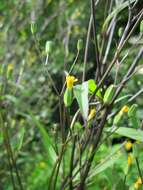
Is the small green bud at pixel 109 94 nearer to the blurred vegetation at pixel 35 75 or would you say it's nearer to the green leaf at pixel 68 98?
the green leaf at pixel 68 98

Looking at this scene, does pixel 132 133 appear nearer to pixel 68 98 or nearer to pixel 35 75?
pixel 68 98

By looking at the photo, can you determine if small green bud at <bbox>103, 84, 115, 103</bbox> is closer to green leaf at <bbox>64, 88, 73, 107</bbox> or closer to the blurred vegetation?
green leaf at <bbox>64, 88, 73, 107</bbox>

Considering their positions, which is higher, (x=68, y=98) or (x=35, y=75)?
(x=68, y=98)

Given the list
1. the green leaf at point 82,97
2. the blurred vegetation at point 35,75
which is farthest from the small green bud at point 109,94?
the blurred vegetation at point 35,75

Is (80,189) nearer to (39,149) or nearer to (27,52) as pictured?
(39,149)

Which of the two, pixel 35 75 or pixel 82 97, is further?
pixel 35 75

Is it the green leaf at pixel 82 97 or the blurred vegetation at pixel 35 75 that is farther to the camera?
the blurred vegetation at pixel 35 75

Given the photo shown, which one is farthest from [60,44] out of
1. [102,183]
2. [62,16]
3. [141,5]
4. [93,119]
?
[93,119]

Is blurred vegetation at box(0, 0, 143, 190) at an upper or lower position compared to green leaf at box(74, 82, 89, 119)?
lower

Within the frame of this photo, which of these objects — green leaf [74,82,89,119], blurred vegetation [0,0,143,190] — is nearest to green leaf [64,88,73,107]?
green leaf [74,82,89,119]

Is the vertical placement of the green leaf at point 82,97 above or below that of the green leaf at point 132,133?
above

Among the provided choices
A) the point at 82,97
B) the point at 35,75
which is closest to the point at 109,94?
the point at 82,97

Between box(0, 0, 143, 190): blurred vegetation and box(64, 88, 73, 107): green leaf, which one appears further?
box(0, 0, 143, 190): blurred vegetation
